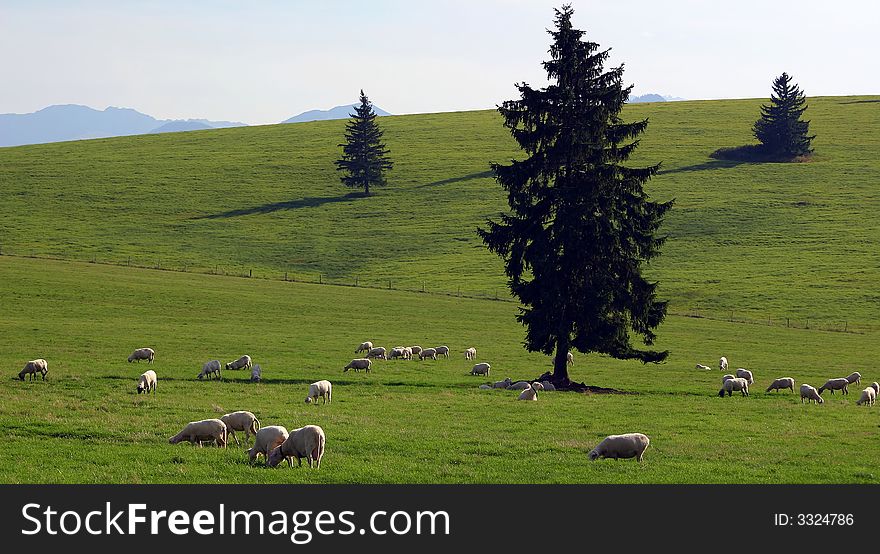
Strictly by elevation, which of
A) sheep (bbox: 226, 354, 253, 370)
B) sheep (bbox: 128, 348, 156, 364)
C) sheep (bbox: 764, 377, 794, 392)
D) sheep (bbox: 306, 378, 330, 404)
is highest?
sheep (bbox: 306, 378, 330, 404)

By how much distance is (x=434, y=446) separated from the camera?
67.9ft

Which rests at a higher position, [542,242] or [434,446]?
[542,242]

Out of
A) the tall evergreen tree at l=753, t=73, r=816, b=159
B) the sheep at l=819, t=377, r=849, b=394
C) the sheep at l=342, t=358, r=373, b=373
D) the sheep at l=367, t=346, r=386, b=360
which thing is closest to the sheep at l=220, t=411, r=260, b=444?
the sheep at l=342, t=358, r=373, b=373

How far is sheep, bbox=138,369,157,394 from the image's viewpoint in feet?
96.7

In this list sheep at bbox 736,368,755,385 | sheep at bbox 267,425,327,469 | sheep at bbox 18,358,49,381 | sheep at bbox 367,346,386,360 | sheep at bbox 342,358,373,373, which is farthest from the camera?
sheep at bbox 367,346,386,360

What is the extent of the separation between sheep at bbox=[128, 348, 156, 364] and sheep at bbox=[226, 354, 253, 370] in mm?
3570

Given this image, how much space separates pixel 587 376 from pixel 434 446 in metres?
21.5

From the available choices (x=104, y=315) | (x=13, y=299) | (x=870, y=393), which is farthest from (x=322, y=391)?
(x=13, y=299)

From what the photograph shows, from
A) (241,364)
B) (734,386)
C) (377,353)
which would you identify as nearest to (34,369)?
(241,364)

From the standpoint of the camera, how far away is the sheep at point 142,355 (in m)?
38.7

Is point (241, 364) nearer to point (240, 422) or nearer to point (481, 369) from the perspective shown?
point (481, 369)

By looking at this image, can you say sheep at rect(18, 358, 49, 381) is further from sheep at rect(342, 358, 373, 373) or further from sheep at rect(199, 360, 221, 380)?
sheep at rect(342, 358, 373, 373)

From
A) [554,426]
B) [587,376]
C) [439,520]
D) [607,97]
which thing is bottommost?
[587,376]

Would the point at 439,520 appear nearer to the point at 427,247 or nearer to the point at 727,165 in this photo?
the point at 427,247
